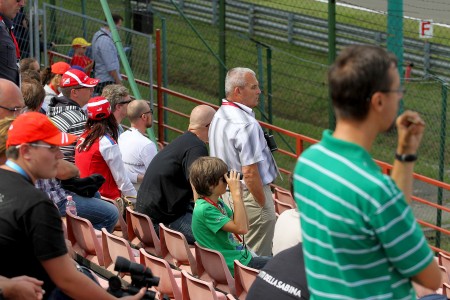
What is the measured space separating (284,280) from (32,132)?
120 centimetres

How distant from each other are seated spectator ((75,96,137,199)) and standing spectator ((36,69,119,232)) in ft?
0.86

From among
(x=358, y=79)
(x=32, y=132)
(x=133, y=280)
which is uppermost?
(x=358, y=79)

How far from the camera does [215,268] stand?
6078mm

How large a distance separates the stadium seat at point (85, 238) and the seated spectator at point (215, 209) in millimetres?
730

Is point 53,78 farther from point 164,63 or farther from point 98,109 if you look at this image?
point 98,109

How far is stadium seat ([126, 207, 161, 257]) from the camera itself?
6.78 meters

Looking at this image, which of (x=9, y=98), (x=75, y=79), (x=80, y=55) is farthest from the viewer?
(x=80, y=55)

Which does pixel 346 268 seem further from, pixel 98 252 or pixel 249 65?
pixel 249 65

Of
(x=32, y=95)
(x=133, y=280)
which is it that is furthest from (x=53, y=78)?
(x=133, y=280)

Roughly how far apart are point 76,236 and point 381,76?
4.29 meters

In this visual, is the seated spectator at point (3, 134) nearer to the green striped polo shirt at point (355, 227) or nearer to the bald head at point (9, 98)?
the bald head at point (9, 98)

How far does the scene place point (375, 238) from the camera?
275 cm

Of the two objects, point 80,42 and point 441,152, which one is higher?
point 80,42

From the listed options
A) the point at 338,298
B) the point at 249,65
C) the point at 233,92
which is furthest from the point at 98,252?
the point at 249,65
